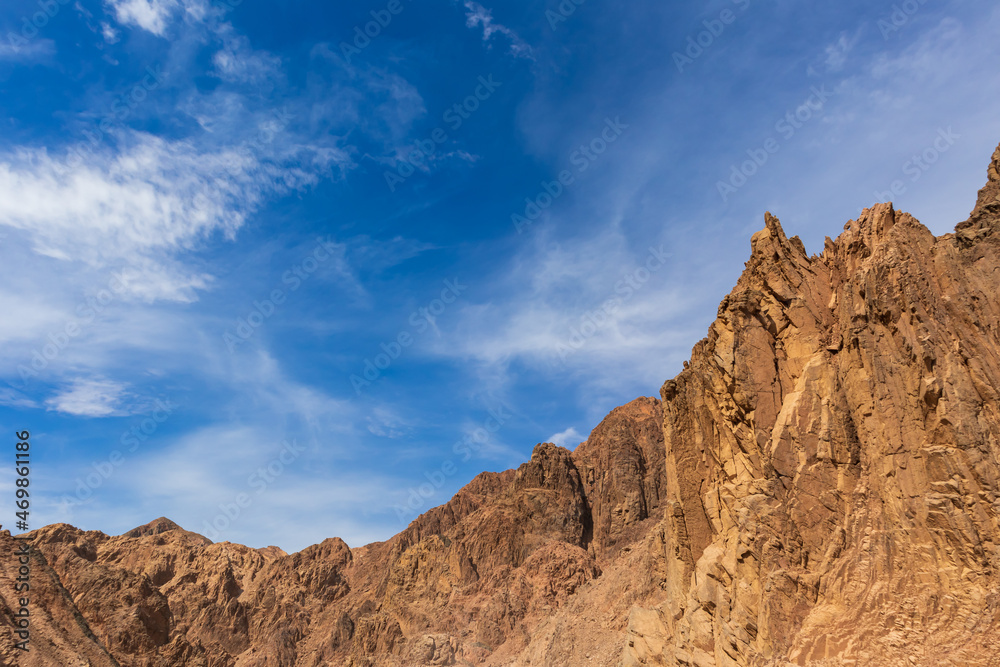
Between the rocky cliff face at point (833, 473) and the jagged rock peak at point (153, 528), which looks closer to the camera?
the rocky cliff face at point (833, 473)

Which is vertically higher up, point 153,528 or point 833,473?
point 153,528

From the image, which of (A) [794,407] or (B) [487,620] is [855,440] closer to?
(A) [794,407]

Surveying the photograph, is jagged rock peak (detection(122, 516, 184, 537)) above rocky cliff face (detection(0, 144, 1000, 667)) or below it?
above

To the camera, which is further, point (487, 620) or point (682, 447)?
point (487, 620)

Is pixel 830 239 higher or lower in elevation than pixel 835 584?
higher

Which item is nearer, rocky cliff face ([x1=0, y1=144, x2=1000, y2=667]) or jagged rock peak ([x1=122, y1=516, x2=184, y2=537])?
rocky cliff face ([x1=0, y1=144, x2=1000, y2=667])

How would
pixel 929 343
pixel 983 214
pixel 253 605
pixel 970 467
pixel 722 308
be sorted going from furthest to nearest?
pixel 253 605 < pixel 722 308 < pixel 983 214 < pixel 929 343 < pixel 970 467

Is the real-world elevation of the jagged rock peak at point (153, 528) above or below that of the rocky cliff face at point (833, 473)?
above

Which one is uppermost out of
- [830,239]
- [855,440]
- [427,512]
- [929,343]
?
[427,512]

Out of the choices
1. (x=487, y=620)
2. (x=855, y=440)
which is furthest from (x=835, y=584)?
(x=487, y=620)

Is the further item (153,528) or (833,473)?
(153,528)

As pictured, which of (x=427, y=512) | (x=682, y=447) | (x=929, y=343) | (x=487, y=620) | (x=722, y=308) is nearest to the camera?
(x=929, y=343)

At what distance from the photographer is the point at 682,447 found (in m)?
28.5

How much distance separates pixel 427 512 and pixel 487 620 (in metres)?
46.7
